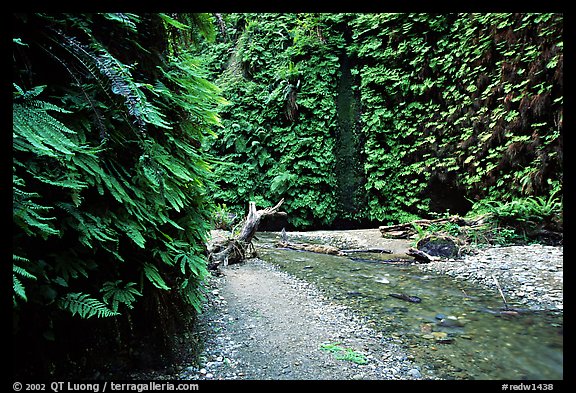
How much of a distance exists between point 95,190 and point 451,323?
3401 mm

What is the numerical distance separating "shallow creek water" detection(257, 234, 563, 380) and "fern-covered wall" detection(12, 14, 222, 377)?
2057 millimetres

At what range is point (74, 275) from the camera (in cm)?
149

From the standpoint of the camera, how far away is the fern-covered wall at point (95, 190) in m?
1.36

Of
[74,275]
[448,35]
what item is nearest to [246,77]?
[448,35]

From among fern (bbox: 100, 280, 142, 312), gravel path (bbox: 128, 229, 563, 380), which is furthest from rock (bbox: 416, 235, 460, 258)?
fern (bbox: 100, 280, 142, 312)

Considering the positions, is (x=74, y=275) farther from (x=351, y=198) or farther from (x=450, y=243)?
(x=351, y=198)

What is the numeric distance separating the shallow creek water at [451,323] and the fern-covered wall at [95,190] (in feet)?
6.75

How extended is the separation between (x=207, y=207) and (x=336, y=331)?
66.4 inches

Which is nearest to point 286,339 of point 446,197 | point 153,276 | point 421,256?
point 153,276

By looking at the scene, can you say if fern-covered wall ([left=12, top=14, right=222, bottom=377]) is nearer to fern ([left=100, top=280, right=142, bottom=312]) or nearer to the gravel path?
fern ([left=100, top=280, right=142, bottom=312])

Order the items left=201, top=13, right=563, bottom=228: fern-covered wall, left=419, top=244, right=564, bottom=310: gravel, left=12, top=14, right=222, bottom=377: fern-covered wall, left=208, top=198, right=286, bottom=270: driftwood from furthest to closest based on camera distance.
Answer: left=201, top=13, right=563, bottom=228: fern-covered wall → left=208, top=198, right=286, bottom=270: driftwood → left=419, top=244, right=564, bottom=310: gravel → left=12, top=14, right=222, bottom=377: fern-covered wall

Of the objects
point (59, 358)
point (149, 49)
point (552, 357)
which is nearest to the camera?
point (59, 358)

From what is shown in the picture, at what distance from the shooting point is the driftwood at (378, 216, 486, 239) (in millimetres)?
6948

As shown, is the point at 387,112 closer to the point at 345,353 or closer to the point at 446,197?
the point at 446,197
